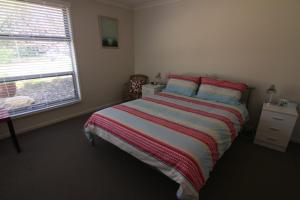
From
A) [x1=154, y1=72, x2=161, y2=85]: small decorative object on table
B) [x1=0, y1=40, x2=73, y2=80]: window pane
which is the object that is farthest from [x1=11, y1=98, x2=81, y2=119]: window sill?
[x1=154, y1=72, x2=161, y2=85]: small decorative object on table

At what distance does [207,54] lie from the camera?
3178mm

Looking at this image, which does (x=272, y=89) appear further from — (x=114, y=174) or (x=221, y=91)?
(x=114, y=174)

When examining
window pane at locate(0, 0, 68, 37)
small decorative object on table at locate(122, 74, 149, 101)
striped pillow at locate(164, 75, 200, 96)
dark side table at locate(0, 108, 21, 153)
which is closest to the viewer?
dark side table at locate(0, 108, 21, 153)

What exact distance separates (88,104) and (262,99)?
3.51 metres

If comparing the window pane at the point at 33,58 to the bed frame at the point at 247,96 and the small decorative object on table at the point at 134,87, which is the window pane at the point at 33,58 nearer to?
the small decorative object on table at the point at 134,87

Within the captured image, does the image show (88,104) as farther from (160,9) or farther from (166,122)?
(160,9)

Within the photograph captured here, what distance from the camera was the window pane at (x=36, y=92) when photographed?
2572mm

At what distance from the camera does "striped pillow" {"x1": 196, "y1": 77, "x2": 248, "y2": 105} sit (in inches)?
102

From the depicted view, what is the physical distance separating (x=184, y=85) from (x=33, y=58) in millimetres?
2738

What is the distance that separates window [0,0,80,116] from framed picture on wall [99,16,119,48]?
0.73m

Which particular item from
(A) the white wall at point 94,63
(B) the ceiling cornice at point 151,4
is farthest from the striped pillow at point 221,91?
(A) the white wall at point 94,63

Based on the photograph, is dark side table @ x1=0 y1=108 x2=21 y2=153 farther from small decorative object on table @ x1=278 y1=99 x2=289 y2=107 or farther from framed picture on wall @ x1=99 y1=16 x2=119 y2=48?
small decorative object on table @ x1=278 y1=99 x2=289 y2=107

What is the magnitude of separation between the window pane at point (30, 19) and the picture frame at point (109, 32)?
0.79 m

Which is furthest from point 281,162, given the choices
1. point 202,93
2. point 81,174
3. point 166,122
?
point 81,174
